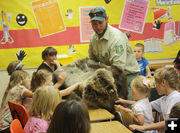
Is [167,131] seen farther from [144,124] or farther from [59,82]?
[59,82]

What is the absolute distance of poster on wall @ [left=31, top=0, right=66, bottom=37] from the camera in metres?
3.38

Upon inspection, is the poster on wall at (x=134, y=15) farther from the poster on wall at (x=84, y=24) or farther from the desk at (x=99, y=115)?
the desk at (x=99, y=115)

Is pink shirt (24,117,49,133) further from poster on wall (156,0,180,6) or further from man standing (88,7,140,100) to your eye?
poster on wall (156,0,180,6)

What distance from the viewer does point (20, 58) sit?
3469 mm

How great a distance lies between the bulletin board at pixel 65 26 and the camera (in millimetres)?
3356

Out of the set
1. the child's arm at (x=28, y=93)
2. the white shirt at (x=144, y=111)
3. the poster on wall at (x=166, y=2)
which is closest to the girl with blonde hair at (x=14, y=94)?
the child's arm at (x=28, y=93)

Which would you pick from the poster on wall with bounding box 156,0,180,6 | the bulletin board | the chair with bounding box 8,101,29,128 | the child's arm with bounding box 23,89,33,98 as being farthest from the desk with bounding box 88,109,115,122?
the poster on wall with bounding box 156,0,180,6

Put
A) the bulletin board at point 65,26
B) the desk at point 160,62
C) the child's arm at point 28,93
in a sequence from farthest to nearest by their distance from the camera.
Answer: the desk at point 160,62, the bulletin board at point 65,26, the child's arm at point 28,93

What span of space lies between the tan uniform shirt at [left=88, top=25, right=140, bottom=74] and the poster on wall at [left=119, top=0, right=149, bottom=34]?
171cm

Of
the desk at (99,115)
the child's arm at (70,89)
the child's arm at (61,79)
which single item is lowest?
the desk at (99,115)

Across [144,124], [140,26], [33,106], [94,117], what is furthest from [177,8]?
[33,106]

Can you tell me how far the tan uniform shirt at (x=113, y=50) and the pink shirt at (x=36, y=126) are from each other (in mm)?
877

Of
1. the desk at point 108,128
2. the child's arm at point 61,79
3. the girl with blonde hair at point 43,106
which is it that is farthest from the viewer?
the child's arm at point 61,79

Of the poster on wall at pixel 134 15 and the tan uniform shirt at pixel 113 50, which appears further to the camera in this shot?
the poster on wall at pixel 134 15
